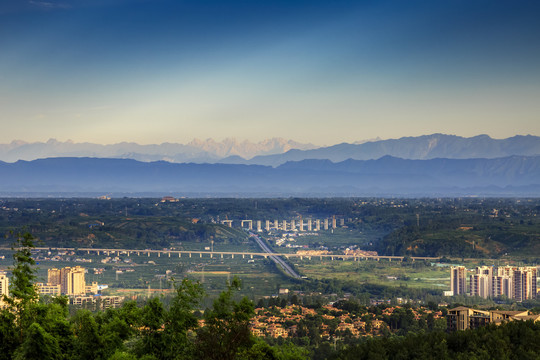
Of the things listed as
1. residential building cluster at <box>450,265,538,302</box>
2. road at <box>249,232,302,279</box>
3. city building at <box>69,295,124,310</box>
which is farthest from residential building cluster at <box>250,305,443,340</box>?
road at <box>249,232,302,279</box>

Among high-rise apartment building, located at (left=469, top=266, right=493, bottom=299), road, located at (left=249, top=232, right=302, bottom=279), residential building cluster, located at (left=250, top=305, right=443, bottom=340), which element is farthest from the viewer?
A: road, located at (left=249, top=232, right=302, bottom=279)

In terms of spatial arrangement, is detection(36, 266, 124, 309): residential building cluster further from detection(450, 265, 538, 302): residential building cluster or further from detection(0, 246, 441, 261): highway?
detection(450, 265, 538, 302): residential building cluster

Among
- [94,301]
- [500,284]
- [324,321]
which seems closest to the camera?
[324,321]

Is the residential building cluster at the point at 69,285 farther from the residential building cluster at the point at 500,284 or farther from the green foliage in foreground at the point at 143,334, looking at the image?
the green foliage in foreground at the point at 143,334

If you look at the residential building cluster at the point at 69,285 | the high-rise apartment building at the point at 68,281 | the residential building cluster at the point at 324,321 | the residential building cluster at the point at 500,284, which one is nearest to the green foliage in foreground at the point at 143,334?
the residential building cluster at the point at 324,321

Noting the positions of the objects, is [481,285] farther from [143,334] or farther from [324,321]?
[143,334]

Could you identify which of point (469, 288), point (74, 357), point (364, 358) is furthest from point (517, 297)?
point (74, 357)

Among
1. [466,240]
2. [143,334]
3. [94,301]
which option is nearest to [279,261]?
[466,240]

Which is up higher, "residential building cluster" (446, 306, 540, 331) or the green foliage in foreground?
the green foliage in foreground

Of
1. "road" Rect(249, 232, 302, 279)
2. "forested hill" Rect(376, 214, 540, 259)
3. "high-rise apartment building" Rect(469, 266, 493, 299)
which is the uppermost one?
"forested hill" Rect(376, 214, 540, 259)
